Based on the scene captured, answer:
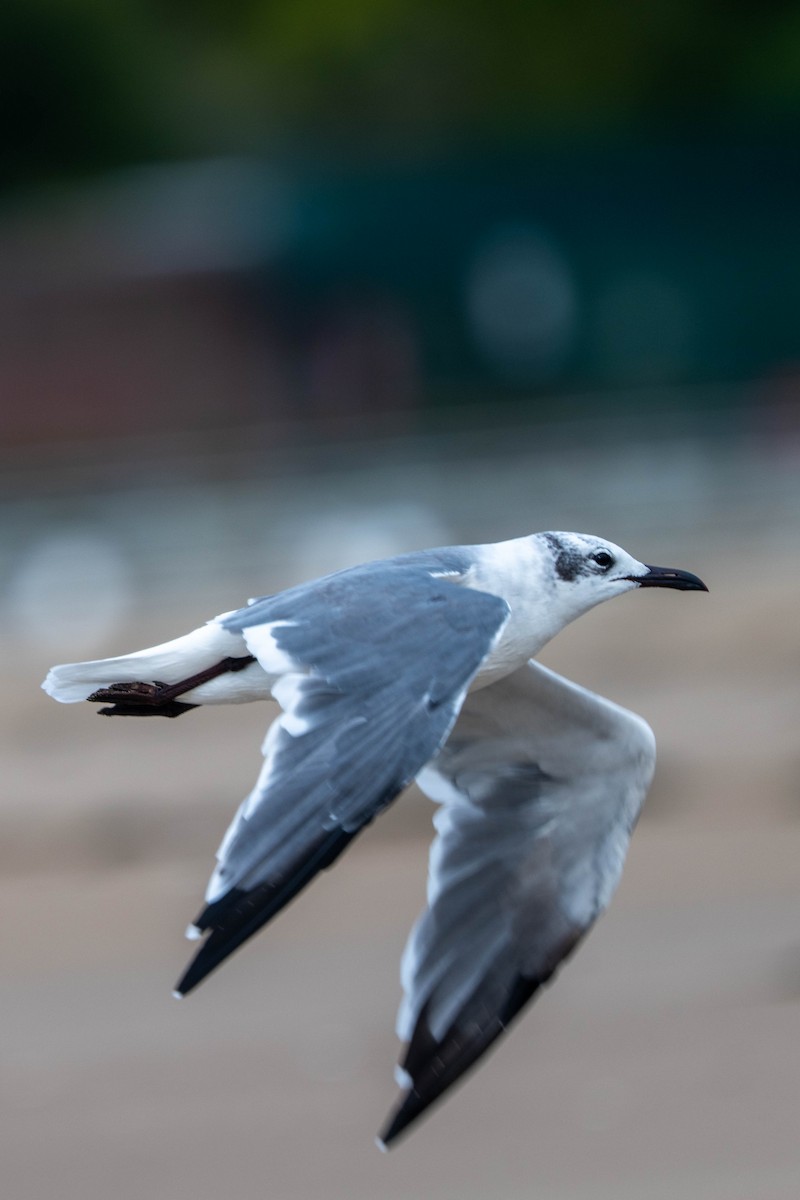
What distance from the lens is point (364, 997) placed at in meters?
10.6

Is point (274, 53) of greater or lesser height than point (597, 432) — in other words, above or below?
above

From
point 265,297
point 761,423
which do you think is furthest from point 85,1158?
point 265,297

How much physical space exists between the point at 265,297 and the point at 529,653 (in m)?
18.4

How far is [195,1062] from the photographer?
32.3ft

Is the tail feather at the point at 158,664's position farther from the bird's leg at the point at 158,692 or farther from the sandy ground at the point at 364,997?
the sandy ground at the point at 364,997

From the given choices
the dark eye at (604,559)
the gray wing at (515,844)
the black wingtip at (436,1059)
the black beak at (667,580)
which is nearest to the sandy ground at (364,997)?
the gray wing at (515,844)

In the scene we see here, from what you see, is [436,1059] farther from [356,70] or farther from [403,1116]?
[356,70]

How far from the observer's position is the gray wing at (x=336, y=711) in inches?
157

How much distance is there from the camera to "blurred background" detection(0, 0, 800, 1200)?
9289 mm

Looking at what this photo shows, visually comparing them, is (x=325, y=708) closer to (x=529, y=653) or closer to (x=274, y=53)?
(x=529, y=653)

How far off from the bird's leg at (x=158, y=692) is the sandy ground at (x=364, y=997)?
3.95 m

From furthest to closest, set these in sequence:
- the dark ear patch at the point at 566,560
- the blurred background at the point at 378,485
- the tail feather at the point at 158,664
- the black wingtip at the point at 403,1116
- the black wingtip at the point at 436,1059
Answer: the blurred background at the point at 378,485
the dark ear patch at the point at 566,560
the black wingtip at the point at 436,1059
the black wingtip at the point at 403,1116
the tail feather at the point at 158,664

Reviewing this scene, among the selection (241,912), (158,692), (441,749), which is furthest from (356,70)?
(241,912)

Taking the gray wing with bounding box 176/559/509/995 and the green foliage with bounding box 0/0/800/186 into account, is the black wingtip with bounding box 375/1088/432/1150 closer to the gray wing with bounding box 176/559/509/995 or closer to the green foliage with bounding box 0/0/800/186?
the gray wing with bounding box 176/559/509/995
